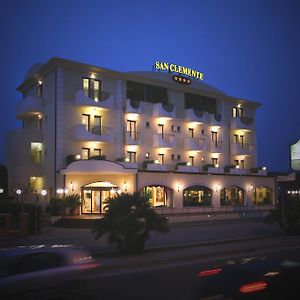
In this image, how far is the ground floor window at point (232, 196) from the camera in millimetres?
47094

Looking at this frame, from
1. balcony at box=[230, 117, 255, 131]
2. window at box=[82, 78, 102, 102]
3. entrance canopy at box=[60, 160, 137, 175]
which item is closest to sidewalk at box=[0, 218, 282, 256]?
entrance canopy at box=[60, 160, 137, 175]

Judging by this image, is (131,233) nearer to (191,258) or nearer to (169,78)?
(191,258)

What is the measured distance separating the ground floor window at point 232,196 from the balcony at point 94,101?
16.5 meters

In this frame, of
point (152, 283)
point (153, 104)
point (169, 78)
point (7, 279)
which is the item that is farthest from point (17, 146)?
point (7, 279)

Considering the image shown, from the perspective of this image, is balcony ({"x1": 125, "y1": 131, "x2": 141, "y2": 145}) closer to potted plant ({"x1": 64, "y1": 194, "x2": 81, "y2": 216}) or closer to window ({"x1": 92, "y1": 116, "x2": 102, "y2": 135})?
window ({"x1": 92, "y1": 116, "x2": 102, "y2": 135})

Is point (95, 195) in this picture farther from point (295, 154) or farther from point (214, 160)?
point (295, 154)

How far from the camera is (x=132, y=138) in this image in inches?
1663

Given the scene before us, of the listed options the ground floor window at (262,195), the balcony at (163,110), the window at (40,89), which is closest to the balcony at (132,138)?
the balcony at (163,110)

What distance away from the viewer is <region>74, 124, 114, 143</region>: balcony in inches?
1507

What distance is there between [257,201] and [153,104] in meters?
17.9

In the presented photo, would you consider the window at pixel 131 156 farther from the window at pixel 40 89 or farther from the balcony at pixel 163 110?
the window at pixel 40 89

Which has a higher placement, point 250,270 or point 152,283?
point 250,270

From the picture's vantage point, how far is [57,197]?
35969mm

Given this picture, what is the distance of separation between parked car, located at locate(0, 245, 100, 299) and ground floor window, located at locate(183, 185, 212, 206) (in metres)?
33.6
